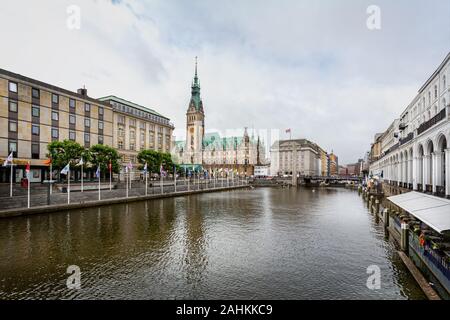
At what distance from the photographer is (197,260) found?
661 inches

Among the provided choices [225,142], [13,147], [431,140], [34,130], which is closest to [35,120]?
[34,130]

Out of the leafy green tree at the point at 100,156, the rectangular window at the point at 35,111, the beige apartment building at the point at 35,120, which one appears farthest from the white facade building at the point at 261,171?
the rectangular window at the point at 35,111

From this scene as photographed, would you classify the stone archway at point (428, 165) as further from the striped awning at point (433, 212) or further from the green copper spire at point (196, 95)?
the green copper spire at point (196, 95)

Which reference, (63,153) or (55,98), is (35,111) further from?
(63,153)

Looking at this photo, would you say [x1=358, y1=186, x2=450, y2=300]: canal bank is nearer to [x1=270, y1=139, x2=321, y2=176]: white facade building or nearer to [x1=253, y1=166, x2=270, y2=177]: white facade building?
[x1=253, y1=166, x2=270, y2=177]: white facade building

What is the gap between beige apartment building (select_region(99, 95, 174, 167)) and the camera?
274 feet

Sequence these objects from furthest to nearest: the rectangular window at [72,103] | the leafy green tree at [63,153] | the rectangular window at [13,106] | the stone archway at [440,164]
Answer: the rectangular window at [72,103], the rectangular window at [13,106], the leafy green tree at [63,153], the stone archway at [440,164]

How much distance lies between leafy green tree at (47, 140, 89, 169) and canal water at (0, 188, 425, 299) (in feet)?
83.3

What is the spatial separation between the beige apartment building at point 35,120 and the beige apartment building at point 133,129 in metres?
10.3

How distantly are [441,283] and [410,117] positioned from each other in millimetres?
51985

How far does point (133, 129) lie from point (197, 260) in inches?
3183

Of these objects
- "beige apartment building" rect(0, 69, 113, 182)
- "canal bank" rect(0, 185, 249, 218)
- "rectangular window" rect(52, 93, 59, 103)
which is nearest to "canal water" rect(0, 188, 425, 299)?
"canal bank" rect(0, 185, 249, 218)

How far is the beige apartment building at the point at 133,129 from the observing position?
83.5 metres
